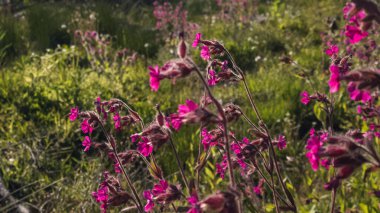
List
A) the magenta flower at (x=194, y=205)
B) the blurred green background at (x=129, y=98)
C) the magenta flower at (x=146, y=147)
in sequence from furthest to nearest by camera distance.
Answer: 1. the blurred green background at (x=129, y=98)
2. the magenta flower at (x=146, y=147)
3. the magenta flower at (x=194, y=205)

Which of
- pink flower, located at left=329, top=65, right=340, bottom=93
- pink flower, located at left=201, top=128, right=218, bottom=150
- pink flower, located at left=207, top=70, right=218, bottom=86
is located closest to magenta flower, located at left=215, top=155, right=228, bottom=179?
pink flower, located at left=201, top=128, right=218, bottom=150

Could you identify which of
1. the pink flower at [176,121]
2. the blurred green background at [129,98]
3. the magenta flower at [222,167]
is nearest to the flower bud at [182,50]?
the pink flower at [176,121]

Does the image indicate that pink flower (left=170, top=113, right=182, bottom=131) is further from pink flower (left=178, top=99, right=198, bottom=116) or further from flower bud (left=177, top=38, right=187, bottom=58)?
flower bud (left=177, top=38, right=187, bottom=58)

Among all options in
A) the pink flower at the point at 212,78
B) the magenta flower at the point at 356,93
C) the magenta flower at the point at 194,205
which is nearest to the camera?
the magenta flower at the point at 194,205

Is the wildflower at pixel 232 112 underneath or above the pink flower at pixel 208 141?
above

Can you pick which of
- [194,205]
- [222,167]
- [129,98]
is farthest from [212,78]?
[129,98]

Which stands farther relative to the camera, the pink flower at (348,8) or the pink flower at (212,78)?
the pink flower at (212,78)

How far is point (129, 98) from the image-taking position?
4.14 meters

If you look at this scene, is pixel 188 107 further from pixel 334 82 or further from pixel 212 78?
pixel 212 78

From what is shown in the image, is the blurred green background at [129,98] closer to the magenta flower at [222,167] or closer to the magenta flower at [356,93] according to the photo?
the magenta flower at [222,167]

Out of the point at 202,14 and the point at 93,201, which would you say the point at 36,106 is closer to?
the point at 93,201

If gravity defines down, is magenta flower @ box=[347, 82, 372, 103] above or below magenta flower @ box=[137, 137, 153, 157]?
above

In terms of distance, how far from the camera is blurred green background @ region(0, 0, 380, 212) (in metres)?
2.76

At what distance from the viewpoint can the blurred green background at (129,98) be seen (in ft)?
Answer: 9.05
